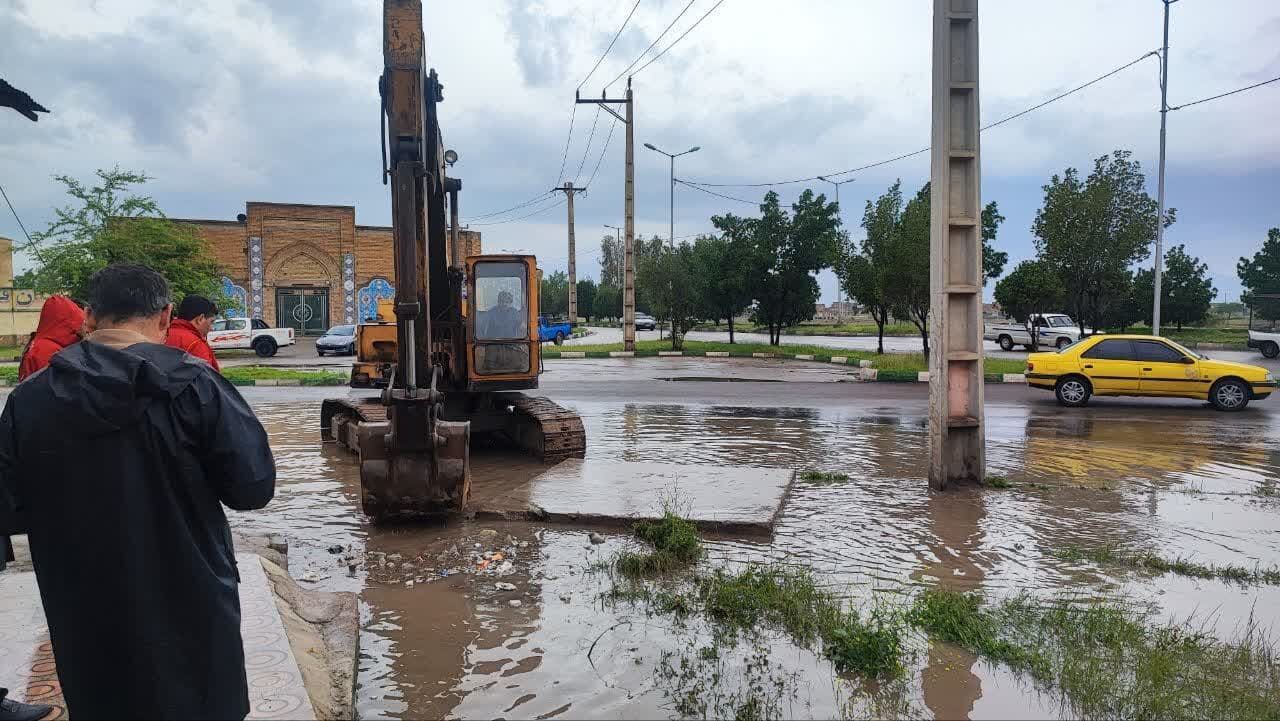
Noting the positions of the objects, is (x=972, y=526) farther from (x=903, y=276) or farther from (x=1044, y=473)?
(x=903, y=276)

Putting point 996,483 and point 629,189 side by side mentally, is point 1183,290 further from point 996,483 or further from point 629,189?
point 996,483

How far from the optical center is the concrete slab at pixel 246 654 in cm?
371

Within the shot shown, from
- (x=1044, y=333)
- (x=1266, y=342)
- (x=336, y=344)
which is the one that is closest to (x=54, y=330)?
(x=336, y=344)

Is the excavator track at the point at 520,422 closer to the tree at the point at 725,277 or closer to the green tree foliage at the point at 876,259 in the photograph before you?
the green tree foliage at the point at 876,259

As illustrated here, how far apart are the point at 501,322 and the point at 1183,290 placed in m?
45.1

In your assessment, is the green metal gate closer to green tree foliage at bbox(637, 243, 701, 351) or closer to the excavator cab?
green tree foliage at bbox(637, 243, 701, 351)

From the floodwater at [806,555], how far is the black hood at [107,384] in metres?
2.23

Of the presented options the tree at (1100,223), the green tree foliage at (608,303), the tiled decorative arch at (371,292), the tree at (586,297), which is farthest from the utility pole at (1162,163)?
the tree at (586,297)

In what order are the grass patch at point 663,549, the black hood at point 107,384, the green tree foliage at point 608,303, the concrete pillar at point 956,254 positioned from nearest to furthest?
the black hood at point 107,384 < the grass patch at point 663,549 < the concrete pillar at point 956,254 < the green tree foliage at point 608,303

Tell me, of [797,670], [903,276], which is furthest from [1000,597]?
[903,276]

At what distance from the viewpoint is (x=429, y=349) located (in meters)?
7.65

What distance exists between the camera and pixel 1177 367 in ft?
55.6

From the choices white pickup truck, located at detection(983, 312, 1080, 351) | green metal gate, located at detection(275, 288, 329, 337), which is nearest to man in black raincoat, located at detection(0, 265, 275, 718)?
white pickup truck, located at detection(983, 312, 1080, 351)

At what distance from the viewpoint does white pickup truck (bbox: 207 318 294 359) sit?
121 feet
